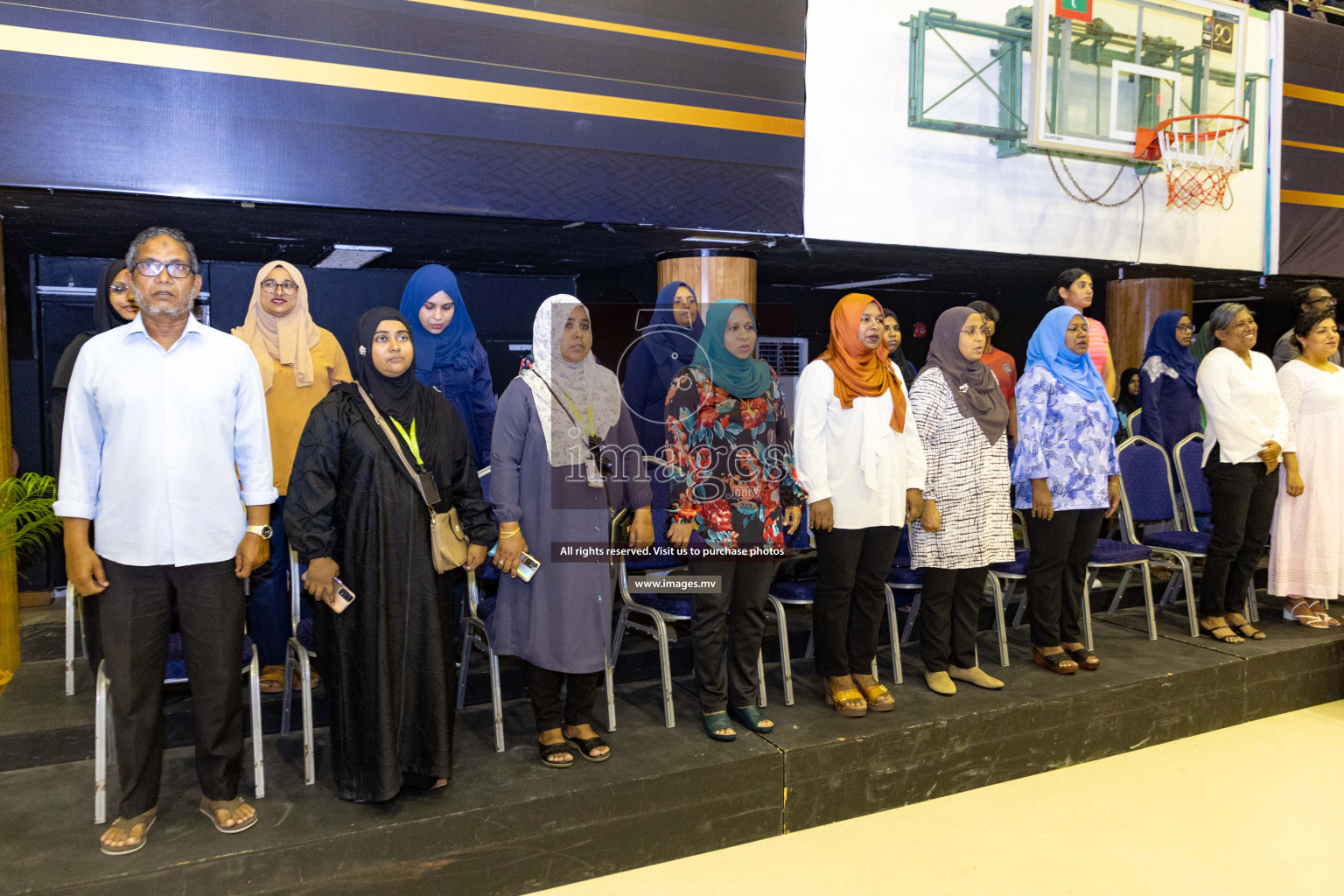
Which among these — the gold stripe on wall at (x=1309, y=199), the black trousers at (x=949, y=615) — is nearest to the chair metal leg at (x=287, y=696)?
the black trousers at (x=949, y=615)

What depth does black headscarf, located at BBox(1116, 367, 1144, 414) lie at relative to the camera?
604 cm

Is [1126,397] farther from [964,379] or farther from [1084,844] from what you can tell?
[1084,844]

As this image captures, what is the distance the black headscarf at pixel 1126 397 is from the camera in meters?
6.04

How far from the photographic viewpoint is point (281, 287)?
10.0 feet

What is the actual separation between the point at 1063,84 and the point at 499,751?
461cm

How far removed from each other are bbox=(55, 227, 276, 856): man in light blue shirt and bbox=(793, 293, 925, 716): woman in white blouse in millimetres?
1796

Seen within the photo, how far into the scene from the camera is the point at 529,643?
266cm

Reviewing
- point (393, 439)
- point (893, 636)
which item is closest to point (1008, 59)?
point (893, 636)

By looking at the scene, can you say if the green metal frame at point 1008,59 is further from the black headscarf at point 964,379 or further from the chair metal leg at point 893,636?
the chair metal leg at point 893,636

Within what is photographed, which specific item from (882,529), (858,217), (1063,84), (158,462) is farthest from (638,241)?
(158,462)

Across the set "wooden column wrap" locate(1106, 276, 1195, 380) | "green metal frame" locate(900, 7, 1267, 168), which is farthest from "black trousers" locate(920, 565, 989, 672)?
"wooden column wrap" locate(1106, 276, 1195, 380)

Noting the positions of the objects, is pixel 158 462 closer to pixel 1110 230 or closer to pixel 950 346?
pixel 950 346

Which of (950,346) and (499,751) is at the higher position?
(950,346)

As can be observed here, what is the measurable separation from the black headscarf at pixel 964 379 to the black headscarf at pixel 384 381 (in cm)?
187
